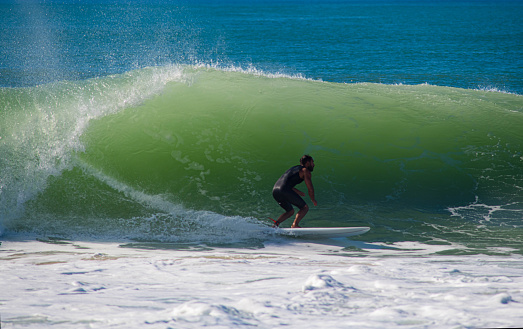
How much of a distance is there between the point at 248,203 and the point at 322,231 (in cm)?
148

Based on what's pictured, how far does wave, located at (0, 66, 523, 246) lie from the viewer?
661cm

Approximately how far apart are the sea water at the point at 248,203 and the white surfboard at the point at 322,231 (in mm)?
94

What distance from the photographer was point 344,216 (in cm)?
661

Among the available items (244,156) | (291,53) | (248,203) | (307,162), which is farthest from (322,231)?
(291,53)

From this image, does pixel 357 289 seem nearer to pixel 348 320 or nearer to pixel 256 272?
pixel 348 320

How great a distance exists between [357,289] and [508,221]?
14.4 ft

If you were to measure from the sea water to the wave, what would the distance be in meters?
0.03

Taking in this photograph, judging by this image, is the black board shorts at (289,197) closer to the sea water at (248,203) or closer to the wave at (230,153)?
the sea water at (248,203)

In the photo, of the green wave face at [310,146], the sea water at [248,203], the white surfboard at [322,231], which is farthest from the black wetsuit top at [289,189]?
the green wave face at [310,146]

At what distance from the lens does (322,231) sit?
5762mm

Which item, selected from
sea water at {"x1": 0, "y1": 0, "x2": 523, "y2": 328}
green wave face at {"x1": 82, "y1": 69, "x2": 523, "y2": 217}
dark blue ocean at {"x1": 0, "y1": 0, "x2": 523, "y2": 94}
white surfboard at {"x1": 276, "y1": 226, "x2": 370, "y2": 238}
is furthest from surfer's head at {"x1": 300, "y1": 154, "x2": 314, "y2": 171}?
dark blue ocean at {"x1": 0, "y1": 0, "x2": 523, "y2": 94}

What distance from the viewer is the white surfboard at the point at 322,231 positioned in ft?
18.9

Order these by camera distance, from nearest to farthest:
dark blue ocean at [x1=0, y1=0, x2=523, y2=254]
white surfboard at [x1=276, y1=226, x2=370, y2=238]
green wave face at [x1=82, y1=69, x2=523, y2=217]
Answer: white surfboard at [x1=276, y1=226, x2=370, y2=238] < dark blue ocean at [x1=0, y1=0, x2=523, y2=254] < green wave face at [x1=82, y1=69, x2=523, y2=217]

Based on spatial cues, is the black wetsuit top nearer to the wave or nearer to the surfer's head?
the surfer's head
